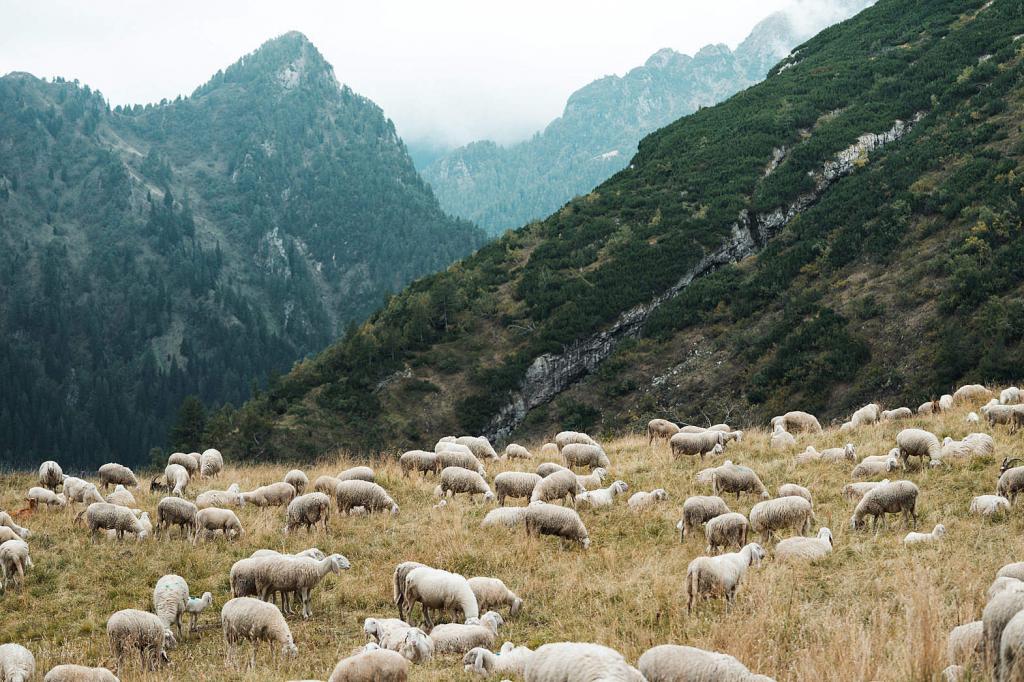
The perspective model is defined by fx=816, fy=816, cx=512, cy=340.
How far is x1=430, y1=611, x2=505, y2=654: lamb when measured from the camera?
9258 mm

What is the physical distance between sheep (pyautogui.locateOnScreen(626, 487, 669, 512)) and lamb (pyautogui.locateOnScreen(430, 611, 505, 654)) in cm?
623

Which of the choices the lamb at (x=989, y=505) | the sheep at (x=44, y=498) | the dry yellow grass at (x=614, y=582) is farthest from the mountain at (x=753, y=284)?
the sheep at (x=44, y=498)

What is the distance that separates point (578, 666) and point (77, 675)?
17.0 ft

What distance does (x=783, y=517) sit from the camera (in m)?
12.9

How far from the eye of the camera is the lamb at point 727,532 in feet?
39.9

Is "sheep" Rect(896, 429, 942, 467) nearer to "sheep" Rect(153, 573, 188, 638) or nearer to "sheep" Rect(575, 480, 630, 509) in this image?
"sheep" Rect(575, 480, 630, 509)

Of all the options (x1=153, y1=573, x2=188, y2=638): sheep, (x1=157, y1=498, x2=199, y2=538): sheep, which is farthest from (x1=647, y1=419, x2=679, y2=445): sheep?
(x1=153, y1=573, x2=188, y2=638): sheep

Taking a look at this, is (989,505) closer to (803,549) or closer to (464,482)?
(803,549)

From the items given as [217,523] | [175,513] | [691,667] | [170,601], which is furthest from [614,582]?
[175,513]

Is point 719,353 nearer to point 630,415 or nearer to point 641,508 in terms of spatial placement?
point 630,415

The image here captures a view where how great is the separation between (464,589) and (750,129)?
59369 millimetres

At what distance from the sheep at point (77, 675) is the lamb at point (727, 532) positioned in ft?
26.4

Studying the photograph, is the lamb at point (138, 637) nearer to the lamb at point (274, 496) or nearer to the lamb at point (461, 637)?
the lamb at point (461, 637)

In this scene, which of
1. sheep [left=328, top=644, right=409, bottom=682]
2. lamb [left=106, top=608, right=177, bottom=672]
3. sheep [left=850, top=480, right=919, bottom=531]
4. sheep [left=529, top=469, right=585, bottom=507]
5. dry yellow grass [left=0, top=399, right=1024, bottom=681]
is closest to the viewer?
sheep [left=328, top=644, right=409, bottom=682]
